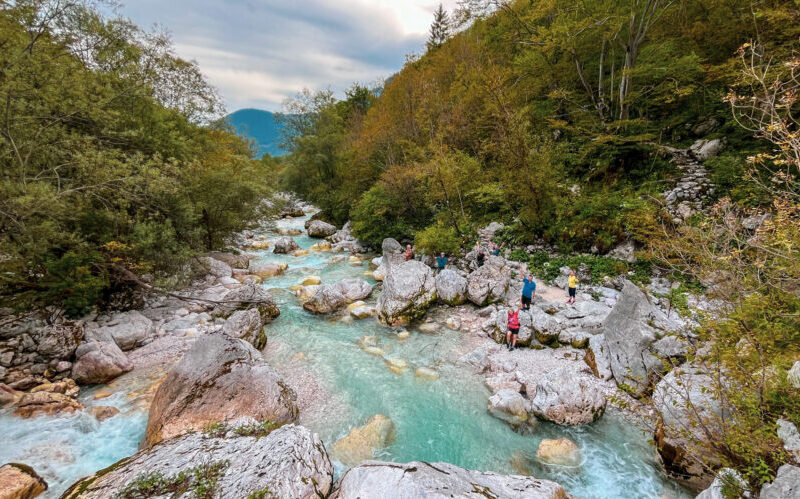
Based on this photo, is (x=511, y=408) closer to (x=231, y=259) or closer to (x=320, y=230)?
(x=231, y=259)

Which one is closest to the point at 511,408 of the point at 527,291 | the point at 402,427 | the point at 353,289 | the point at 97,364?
the point at 402,427

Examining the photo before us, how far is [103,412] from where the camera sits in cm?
683

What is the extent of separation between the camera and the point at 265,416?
251 inches

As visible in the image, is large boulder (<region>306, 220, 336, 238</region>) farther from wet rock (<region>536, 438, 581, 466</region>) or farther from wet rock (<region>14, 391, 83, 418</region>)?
wet rock (<region>536, 438, 581, 466</region>)

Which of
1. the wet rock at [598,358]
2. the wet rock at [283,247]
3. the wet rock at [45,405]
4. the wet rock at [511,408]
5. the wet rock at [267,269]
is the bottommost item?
the wet rock at [511,408]

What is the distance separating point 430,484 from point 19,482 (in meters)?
6.43

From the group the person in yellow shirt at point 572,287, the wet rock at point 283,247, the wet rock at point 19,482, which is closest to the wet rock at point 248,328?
the wet rock at point 19,482

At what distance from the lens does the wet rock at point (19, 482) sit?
4633 millimetres

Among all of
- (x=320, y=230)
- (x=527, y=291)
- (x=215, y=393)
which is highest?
(x=320, y=230)

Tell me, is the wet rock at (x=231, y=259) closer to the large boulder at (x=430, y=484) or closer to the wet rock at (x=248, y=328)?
the wet rock at (x=248, y=328)

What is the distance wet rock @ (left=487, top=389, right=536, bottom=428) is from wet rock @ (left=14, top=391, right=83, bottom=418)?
31.0 ft

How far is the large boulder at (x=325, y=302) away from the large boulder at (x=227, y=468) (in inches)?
290

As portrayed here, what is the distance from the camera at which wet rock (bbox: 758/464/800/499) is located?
346 centimetres

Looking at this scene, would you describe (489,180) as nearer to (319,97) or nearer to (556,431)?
(556,431)
